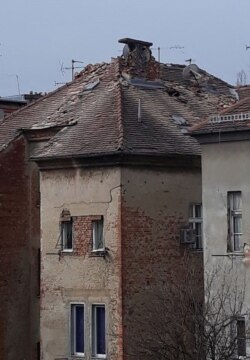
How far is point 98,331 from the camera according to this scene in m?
30.1

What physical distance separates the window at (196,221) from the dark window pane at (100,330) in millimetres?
3252

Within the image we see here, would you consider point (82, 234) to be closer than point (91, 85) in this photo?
Yes

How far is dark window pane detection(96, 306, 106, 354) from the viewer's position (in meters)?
29.9

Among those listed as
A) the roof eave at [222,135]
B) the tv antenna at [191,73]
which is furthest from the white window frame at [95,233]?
the tv antenna at [191,73]

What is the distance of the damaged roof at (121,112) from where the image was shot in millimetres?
30453

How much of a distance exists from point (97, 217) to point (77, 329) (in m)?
3.24

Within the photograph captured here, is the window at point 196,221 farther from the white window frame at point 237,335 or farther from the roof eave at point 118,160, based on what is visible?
the white window frame at point 237,335

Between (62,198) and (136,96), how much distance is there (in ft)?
13.4

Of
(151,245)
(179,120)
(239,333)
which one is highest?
(179,120)

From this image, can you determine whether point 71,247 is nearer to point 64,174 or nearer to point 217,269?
point 64,174

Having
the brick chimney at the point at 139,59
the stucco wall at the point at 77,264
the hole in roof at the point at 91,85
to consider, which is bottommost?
the stucco wall at the point at 77,264

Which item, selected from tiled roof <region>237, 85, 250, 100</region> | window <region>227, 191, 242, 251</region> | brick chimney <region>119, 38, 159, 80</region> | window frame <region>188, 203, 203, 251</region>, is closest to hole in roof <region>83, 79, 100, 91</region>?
brick chimney <region>119, 38, 159, 80</region>

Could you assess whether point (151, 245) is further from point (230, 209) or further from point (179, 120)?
point (179, 120)

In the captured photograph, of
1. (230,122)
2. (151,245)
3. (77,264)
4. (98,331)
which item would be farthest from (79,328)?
(230,122)
